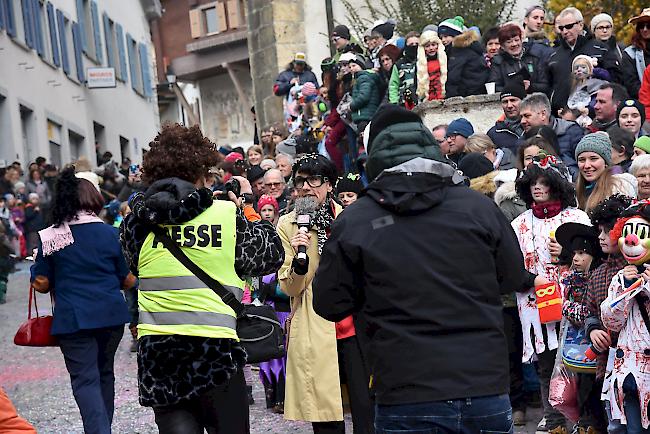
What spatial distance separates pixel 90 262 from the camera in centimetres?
830

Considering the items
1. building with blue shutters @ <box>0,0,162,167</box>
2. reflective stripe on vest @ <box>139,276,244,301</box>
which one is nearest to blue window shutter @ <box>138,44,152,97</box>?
building with blue shutters @ <box>0,0,162,167</box>

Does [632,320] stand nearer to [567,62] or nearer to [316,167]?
[316,167]

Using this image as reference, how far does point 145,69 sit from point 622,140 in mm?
37176

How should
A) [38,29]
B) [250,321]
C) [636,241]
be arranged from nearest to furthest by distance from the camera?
1. [250,321]
2. [636,241]
3. [38,29]

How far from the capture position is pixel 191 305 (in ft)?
19.5

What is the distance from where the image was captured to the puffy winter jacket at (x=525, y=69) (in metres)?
13.1

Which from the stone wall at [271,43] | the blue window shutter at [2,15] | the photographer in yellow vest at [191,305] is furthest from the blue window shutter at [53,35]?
the photographer in yellow vest at [191,305]

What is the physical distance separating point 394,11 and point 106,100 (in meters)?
18.9

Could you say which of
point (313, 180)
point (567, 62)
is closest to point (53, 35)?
point (567, 62)

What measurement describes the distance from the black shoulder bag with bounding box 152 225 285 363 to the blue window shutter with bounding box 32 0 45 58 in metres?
26.5

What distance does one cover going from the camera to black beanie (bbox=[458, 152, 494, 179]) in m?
10.4

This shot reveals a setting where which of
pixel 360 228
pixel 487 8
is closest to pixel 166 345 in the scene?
pixel 360 228

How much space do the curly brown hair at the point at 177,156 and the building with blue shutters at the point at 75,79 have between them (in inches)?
913

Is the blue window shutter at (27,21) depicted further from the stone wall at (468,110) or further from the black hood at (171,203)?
the black hood at (171,203)
